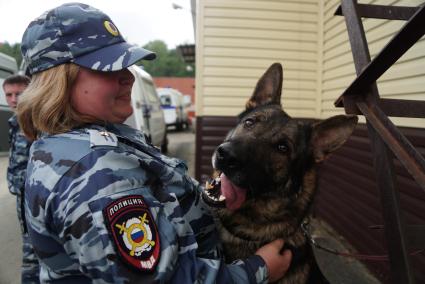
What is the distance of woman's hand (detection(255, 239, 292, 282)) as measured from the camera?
4.95 ft

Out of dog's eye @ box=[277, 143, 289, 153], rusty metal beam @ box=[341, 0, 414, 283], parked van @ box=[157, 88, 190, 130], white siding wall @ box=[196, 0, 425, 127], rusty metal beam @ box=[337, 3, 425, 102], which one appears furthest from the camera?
parked van @ box=[157, 88, 190, 130]

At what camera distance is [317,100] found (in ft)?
17.1

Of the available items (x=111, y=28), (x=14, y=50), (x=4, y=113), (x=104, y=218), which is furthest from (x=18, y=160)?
(x=104, y=218)

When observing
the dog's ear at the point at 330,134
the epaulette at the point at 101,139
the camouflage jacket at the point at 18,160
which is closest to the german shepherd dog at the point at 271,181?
the dog's ear at the point at 330,134

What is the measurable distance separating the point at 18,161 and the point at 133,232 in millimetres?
2453

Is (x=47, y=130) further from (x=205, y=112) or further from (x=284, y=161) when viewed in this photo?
(x=205, y=112)

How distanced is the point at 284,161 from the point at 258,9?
3752 mm

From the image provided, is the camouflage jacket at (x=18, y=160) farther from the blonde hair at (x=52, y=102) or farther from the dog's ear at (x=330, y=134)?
the dog's ear at (x=330, y=134)

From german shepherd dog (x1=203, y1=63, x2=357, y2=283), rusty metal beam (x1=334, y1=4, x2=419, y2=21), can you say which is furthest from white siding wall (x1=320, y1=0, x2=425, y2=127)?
german shepherd dog (x1=203, y1=63, x2=357, y2=283)

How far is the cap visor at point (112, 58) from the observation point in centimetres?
121

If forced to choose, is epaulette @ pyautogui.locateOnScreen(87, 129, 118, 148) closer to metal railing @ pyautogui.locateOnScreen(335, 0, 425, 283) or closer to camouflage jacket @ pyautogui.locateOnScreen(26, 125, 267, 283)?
camouflage jacket @ pyautogui.locateOnScreen(26, 125, 267, 283)

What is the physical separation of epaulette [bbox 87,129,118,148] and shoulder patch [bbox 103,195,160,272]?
0.75ft

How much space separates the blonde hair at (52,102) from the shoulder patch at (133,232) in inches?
16.7

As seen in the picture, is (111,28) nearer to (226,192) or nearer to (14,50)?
(226,192)
